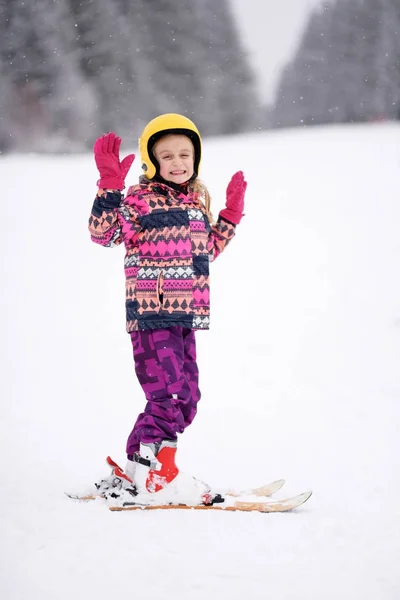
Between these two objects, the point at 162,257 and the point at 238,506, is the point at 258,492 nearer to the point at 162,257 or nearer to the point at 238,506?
the point at 238,506

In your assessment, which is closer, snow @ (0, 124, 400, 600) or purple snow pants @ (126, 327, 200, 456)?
snow @ (0, 124, 400, 600)

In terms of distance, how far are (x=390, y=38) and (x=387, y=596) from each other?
26.0 meters

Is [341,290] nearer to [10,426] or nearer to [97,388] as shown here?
[97,388]

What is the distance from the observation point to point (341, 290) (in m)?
7.95

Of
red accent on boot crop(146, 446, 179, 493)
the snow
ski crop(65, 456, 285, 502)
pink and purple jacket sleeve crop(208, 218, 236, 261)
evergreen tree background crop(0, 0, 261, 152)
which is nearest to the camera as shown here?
the snow

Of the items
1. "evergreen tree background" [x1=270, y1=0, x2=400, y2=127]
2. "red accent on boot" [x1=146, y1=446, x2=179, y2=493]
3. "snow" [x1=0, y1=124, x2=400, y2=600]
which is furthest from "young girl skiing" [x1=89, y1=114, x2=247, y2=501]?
"evergreen tree background" [x1=270, y1=0, x2=400, y2=127]

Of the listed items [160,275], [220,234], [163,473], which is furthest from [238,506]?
[220,234]

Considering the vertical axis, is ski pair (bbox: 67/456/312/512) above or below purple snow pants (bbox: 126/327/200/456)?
below

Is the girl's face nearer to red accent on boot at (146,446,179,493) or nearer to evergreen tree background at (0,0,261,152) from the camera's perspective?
red accent on boot at (146,446,179,493)

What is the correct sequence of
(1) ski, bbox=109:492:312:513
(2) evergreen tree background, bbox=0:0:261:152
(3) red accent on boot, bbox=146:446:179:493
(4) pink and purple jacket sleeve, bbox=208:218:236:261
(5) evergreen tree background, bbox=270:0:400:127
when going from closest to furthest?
(1) ski, bbox=109:492:312:513 → (3) red accent on boot, bbox=146:446:179:493 → (4) pink and purple jacket sleeve, bbox=208:218:236:261 → (2) evergreen tree background, bbox=0:0:261:152 → (5) evergreen tree background, bbox=270:0:400:127

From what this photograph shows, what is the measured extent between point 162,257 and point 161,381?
2.15ft

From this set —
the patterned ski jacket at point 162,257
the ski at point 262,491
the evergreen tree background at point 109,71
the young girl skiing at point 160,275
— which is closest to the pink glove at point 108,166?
the young girl skiing at point 160,275

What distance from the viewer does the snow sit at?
215cm

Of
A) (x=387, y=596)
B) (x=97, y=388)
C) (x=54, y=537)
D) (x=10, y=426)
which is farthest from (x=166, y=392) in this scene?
(x=97, y=388)
